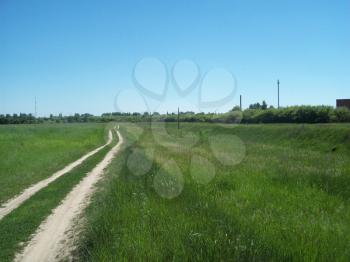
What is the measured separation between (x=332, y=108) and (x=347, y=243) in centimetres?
4533

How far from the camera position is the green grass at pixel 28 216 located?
6.75 m

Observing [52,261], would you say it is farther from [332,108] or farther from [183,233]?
[332,108]

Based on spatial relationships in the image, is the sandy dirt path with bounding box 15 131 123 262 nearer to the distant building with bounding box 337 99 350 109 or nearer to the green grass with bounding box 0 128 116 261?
the green grass with bounding box 0 128 116 261

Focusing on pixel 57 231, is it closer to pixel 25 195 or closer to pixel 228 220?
pixel 228 220

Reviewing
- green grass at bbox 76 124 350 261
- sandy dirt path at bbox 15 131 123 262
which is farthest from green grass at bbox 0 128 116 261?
green grass at bbox 76 124 350 261

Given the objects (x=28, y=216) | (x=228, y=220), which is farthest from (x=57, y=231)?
(x=228, y=220)

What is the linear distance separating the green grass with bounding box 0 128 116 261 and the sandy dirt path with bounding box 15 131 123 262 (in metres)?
0.16

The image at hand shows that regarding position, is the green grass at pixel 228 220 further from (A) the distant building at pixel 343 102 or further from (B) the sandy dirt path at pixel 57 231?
(A) the distant building at pixel 343 102

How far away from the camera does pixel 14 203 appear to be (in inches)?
401

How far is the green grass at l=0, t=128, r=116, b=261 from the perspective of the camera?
6.75 meters

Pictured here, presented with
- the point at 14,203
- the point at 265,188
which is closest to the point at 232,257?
the point at 265,188

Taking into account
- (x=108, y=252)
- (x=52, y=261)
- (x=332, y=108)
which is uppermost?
(x=332, y=108)

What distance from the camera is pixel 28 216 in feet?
28.2

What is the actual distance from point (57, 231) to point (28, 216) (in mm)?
1458
